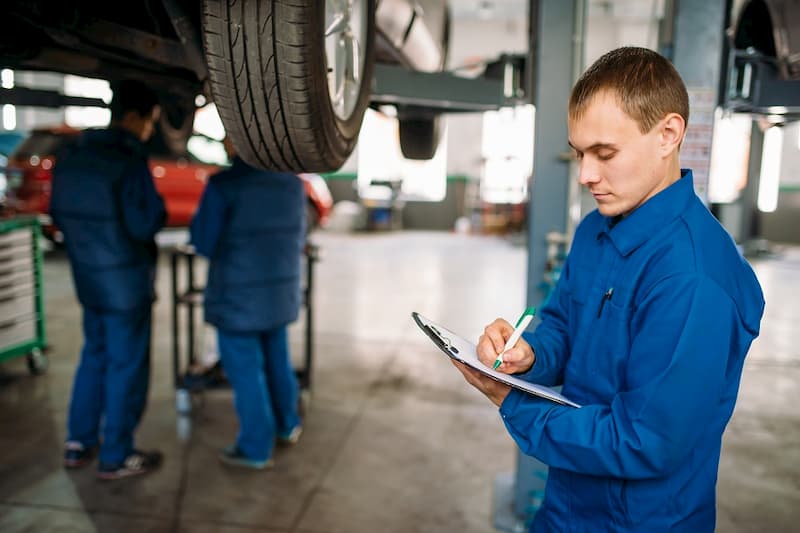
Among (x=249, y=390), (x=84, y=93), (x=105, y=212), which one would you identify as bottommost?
(x=249, y=390)

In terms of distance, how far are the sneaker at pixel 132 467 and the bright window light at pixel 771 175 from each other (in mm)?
11075

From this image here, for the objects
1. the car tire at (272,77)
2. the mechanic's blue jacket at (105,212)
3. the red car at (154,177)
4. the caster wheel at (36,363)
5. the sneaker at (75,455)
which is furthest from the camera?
the red car at (154,177)

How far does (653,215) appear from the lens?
38.7 inches

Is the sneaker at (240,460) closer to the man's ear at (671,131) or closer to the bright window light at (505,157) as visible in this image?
the man's ear at (671,131)

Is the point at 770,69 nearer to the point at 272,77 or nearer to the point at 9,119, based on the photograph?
the point at 272,77

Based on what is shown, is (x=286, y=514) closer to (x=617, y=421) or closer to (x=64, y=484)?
(x=64, y=484)

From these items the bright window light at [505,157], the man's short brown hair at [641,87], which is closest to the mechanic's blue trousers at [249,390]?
the man's short brown hair at [641,87]

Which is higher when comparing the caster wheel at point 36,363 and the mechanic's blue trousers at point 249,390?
the mechanic's blue trousers at point 249,390

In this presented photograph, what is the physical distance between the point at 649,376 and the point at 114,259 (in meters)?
2.18

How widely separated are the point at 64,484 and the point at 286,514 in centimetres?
92

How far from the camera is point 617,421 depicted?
3.03 ft

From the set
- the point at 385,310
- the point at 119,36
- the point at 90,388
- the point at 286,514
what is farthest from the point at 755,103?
the point at 385,310

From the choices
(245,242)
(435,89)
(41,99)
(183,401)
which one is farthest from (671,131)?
(183,401)

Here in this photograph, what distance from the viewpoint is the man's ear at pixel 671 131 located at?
0.94m
